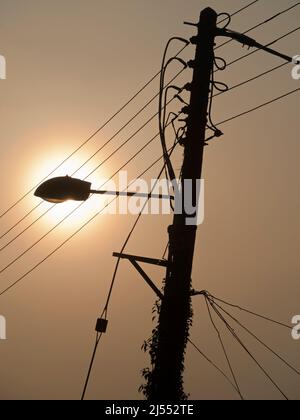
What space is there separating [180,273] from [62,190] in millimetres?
2062

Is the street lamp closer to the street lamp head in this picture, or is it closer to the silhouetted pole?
the street lamp head

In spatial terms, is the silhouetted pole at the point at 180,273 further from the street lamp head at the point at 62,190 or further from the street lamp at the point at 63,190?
the street lamp head at the point at 62,190

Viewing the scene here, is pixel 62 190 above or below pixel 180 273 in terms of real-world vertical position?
above

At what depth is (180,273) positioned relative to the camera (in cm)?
535

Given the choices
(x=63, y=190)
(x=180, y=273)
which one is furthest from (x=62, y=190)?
(x=180, y=273)

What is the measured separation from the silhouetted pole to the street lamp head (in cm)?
144

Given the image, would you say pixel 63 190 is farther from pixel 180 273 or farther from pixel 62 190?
pixel 180 273

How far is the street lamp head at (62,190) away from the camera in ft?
19.0

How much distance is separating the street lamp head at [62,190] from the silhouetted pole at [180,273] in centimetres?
144

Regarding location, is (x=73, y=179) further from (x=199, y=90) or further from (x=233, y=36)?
(x=233, y=36)

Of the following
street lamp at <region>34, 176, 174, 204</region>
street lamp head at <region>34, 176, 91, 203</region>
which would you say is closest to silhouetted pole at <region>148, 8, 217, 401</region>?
street lamp at <region>34, 176, 174, 204</region>
